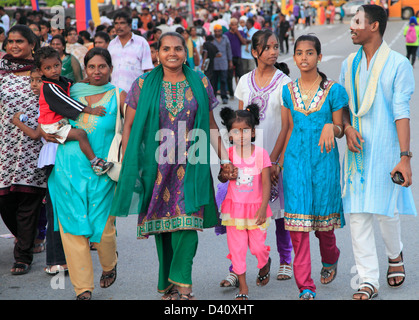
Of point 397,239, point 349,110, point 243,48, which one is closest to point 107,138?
point 349,110

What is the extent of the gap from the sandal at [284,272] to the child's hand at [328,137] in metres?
1.15

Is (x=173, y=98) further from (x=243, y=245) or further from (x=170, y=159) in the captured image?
(x=243, y=245)

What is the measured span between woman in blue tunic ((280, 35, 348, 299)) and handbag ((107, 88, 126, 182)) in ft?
3.89

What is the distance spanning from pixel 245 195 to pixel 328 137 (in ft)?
2.33

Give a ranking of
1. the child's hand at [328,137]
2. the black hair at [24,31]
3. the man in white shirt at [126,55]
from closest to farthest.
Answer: the child's hand at [328,137] < the black hair at [24,31] < the man in white shirt at [126,55]

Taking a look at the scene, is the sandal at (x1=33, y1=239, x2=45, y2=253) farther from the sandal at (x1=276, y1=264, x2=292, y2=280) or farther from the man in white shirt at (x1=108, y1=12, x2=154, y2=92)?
the man in white shirt at (x1=108, y1=12, x2=154, y2=92)

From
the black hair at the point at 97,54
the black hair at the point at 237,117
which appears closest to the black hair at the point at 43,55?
the black hair at the point at 97,54

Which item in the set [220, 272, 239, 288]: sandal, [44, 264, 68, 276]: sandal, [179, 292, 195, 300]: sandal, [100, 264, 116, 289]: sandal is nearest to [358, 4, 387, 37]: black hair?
[220, 272, 239, 288]: sandal

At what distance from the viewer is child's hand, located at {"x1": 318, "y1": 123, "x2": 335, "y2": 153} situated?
4223mm

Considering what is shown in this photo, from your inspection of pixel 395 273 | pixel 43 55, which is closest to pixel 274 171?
pixel 395 273

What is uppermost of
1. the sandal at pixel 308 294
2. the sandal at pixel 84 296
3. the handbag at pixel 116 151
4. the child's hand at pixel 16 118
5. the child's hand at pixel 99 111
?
the child's hand at pixel 99 111

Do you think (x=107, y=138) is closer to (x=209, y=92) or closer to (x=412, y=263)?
(x=209, y=92)

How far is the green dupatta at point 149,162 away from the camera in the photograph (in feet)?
14.0

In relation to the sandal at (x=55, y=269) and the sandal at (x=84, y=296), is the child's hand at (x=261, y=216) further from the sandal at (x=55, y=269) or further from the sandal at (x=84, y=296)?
the sandal at (x=55, y=269)
